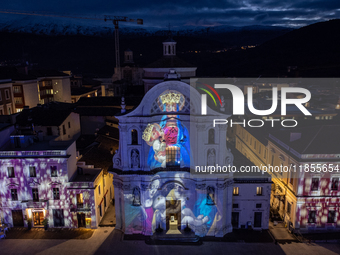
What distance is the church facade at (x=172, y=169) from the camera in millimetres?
Answer: 35062

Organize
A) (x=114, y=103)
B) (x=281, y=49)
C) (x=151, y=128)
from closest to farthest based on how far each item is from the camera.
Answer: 1. (x=151, y=128)
2. (x=114, y=103)
3. (x=281, y=49)

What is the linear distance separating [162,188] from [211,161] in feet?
23.4

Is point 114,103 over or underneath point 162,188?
over

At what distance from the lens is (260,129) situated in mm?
53375

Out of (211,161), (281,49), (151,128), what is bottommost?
(211,161)

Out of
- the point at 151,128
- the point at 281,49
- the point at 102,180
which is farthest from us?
the point at 281,49

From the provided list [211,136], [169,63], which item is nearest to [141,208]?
[211,136]

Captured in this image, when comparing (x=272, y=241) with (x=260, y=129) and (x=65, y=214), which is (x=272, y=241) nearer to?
(x=260, y=129)

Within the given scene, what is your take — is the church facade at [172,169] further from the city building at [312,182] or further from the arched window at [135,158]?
the city building at [312,182]

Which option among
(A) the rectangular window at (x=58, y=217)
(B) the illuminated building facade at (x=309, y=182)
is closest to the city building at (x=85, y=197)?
(A) the rectangular window at (x=58, y=217)

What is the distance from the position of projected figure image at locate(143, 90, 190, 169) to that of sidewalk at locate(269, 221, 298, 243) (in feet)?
47.1

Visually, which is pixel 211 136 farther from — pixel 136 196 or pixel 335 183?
pixel 335 183

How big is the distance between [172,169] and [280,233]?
16.3 m

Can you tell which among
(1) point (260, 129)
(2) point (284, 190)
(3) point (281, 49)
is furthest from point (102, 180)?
(3) point (281, 49)
